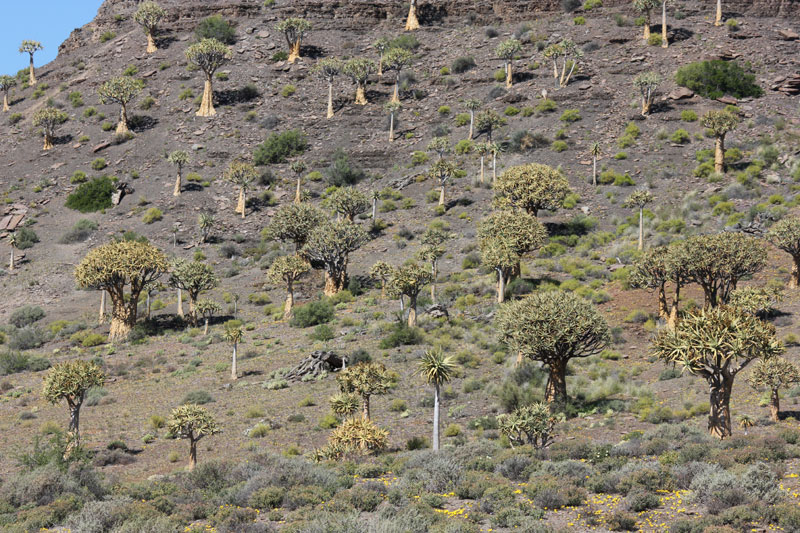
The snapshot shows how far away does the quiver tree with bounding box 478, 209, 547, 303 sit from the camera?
52.0 metres

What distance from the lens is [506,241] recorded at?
175 feet

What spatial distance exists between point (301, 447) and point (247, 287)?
3609 cm

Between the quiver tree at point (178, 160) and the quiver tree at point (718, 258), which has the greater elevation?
the quiver tree at point (178, 160)


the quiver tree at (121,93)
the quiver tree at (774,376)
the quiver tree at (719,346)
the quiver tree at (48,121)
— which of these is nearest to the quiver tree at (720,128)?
the quiver tree at (774,376)

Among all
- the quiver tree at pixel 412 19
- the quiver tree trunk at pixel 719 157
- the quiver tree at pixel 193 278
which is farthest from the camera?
the quiver tree at pixel 412 19

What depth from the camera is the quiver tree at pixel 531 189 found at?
65562 millimetres

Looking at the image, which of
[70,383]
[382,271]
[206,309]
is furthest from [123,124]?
[70,383]

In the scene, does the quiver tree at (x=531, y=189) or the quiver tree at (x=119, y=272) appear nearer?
the quiver tree at (x=119, y=272)

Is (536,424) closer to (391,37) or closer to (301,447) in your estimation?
(301,447)

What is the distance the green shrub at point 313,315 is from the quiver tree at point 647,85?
146 feet

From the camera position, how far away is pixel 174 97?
100062 millimetres

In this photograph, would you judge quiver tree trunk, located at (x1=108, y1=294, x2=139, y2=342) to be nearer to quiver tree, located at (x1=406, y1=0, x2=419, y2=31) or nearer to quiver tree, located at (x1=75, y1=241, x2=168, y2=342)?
quiver tree, located at (x1=75, y1=241, x2=168, y2=342)

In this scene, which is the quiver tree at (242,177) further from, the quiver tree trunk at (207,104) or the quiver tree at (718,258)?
the quiver tree at (718,258)

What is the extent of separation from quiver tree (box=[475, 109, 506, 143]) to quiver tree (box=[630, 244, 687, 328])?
1469 inches
